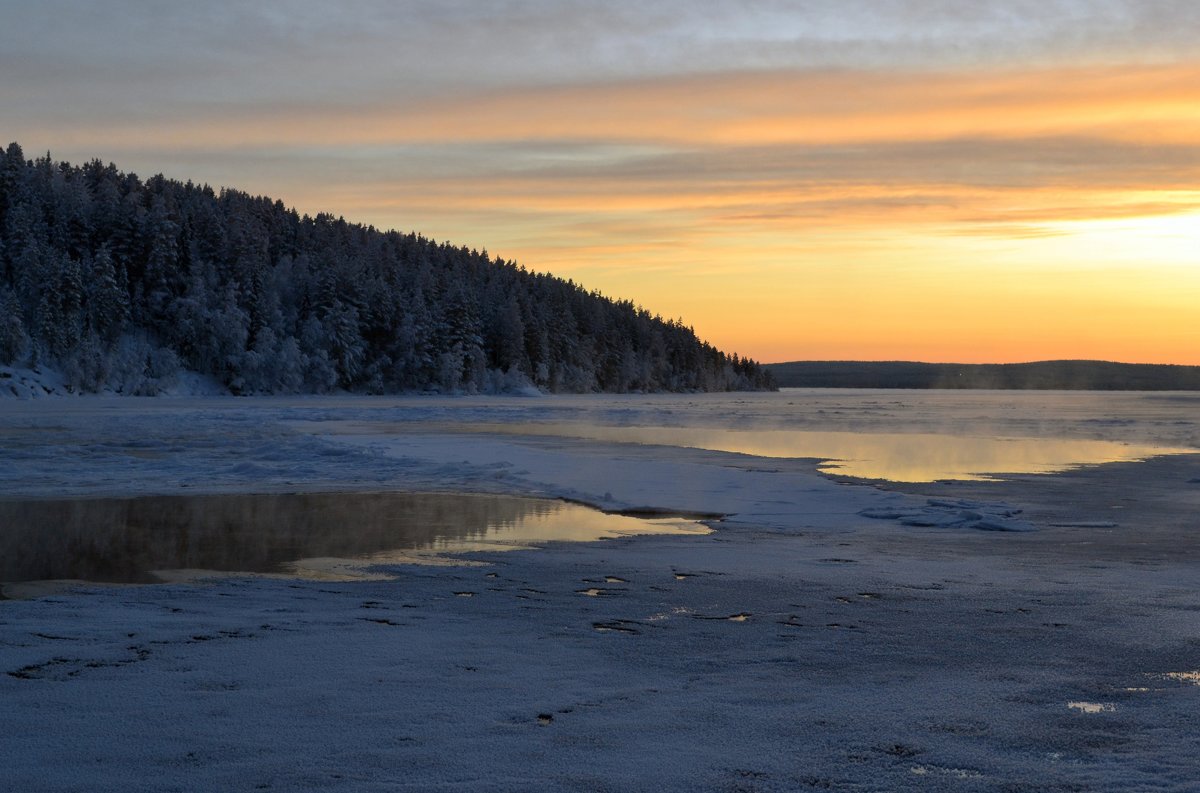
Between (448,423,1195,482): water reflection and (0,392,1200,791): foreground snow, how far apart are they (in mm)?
9603

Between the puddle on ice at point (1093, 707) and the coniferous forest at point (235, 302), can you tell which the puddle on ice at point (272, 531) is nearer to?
the puddle on ice at point (1093, 707)

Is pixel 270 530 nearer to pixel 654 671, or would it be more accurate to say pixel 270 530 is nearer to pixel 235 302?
pixel 654 671

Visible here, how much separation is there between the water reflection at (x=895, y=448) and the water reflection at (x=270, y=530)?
948 centimetres

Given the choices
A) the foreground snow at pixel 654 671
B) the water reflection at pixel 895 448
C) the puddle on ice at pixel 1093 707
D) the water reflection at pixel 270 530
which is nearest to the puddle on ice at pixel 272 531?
the water reflection at pixel 270 530

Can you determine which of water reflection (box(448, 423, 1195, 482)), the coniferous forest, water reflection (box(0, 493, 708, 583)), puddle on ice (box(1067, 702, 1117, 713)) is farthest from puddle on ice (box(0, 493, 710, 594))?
the coniferous forest

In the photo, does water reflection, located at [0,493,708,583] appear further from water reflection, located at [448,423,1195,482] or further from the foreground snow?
water reflection, located at [448,423,1195,482]

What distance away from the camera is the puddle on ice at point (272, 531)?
10852 mm

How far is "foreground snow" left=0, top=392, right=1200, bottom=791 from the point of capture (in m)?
5.02

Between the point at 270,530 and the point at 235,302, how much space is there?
9702 centimetres

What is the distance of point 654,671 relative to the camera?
681 cm

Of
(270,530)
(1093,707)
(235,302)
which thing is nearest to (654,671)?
(1093,707)

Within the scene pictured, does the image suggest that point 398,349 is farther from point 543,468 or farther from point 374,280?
point 543,468

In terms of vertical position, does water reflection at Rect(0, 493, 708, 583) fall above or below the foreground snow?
below

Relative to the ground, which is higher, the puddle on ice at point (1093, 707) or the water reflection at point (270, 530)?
the puddle on ice at point (1093, 707)
